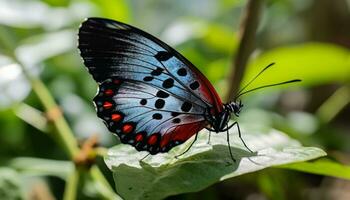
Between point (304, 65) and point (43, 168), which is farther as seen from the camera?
point (304, 65)

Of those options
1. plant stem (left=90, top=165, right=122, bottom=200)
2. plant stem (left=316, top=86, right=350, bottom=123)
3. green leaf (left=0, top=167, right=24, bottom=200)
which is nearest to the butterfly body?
plant stem (left=90, top=165, right=122, bottom=200)

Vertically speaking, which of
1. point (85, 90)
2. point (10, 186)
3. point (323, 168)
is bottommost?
point (10, 186)

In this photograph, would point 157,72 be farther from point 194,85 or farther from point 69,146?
point 69,146

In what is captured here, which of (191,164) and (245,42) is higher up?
(245,42)

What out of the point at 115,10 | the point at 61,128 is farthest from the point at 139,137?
the point at 115,10

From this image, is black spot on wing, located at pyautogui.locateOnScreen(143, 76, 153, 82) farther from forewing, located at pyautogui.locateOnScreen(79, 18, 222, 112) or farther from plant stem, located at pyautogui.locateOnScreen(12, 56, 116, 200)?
plant stem, located at pyautogui.locateOnScreen(12, 56, 116, 200)

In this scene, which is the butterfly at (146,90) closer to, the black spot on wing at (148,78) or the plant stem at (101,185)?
the black spot on wing at (148,78)

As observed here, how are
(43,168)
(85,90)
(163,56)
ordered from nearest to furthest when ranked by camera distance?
(163,56) → (43,168) → (85,90)
